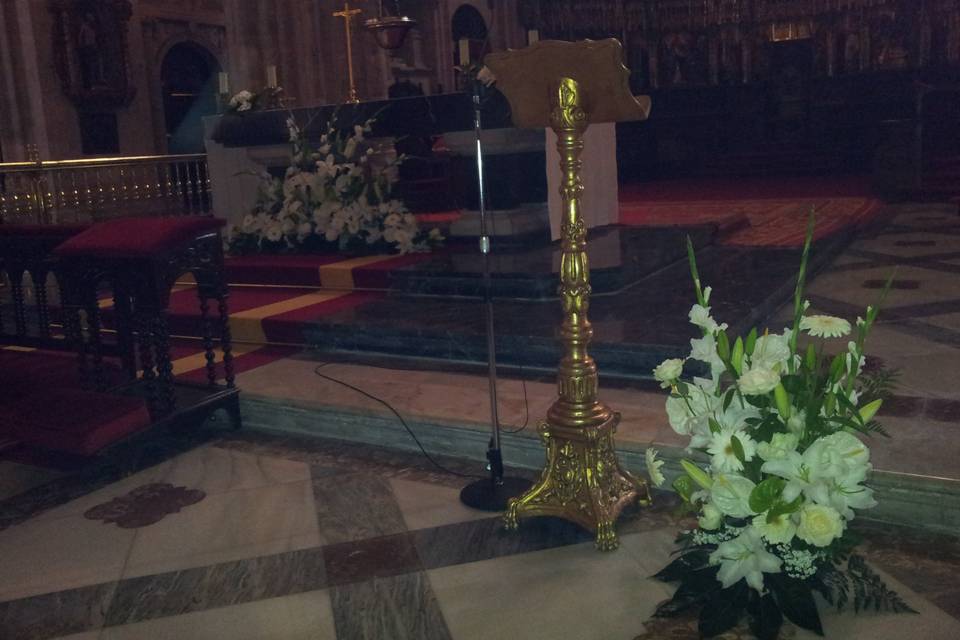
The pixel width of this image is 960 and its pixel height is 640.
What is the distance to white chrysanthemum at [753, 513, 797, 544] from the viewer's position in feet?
7.07

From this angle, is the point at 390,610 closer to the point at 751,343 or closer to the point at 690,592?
the point at 690,592

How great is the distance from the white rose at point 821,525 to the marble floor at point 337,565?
0.81 ft

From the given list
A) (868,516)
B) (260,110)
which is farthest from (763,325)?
(260,110)

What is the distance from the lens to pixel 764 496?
7.12ft

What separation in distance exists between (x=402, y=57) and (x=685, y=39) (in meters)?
4.67

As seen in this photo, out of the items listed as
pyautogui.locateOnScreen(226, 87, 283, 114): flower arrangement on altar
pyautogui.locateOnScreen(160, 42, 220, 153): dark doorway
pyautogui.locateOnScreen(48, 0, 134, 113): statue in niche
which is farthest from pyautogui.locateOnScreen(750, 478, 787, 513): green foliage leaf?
pyautogui.locateOnScreen(160, 42, 220, 153): dark doorway

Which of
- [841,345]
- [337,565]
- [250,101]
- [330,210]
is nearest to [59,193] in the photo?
[250,101]

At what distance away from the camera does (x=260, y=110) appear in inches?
287

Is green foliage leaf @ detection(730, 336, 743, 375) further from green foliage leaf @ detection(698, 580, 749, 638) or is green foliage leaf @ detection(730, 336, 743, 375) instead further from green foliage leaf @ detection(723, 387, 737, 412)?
green foliage leaf @ detection(698, 580, 749, 638)

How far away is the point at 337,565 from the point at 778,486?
1303 mm

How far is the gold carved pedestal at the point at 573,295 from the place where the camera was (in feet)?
8.70

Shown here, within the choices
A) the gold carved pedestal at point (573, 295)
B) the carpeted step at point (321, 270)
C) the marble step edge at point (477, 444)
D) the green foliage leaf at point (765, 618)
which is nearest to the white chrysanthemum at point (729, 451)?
the green foliage leaf at point (765, 618)

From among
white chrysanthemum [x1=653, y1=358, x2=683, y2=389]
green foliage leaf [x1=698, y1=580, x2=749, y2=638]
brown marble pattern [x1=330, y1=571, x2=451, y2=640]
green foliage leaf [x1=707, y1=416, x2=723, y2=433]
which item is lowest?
brown marble pattern [x1=330, y1=571, x2=451, y2=640]

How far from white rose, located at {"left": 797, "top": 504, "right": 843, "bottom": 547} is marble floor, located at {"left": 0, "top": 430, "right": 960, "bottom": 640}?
0.25m
